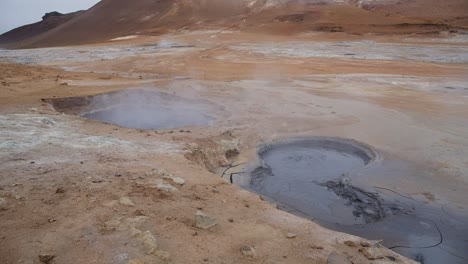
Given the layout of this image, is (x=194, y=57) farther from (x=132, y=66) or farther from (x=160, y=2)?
(x=160, y=2)

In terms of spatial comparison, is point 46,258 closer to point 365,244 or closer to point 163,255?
point 163,255

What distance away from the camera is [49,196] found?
3842 millimetres

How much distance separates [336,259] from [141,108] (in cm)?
735

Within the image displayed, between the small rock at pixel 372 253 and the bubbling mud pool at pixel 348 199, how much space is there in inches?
26.7

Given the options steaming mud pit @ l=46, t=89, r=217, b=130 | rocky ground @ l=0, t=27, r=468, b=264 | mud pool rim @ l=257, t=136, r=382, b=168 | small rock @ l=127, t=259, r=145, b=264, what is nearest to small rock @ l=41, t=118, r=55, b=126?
rocky ground @ l=0, t=27, r=468, b=264

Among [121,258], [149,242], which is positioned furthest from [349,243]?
[121,258]

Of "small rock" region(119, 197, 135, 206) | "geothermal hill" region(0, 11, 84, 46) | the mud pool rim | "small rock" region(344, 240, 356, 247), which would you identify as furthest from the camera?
"geothermal hill" region(0, 11, 84, 46)

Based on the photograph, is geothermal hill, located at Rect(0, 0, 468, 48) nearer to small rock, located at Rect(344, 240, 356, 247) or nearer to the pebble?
small rock, located at Rect(344, 240, 356, 247)

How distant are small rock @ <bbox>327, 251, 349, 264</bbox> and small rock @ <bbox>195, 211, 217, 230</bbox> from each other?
1095mm

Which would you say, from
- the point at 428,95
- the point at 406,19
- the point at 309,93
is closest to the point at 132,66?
the point at 309,93

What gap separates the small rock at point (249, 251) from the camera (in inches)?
125

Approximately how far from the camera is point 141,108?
9.66m

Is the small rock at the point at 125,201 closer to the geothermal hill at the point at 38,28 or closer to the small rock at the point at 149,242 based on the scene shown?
the small rock at the point at 149,242

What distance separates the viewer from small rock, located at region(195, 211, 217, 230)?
3.56m
